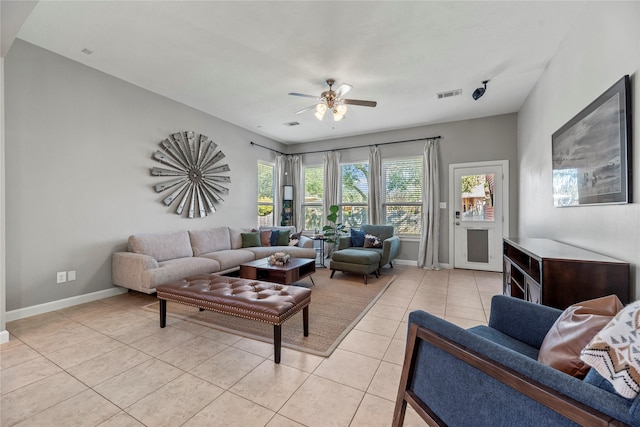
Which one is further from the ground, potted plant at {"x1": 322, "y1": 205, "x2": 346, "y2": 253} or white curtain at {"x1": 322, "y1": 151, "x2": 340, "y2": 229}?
white curtain at {"x1": 322, "y1": 151, "x2": 340, "y2": 229}

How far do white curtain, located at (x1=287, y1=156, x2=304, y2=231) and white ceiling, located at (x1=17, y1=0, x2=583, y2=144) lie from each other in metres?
2.49

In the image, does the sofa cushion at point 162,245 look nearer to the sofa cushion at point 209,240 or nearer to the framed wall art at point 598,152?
the sofa cushion at point 209,240

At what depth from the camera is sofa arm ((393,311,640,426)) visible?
655mm

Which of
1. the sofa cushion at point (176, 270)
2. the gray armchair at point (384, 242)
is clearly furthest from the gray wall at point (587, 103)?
the sofa cushion at point (176, 270)

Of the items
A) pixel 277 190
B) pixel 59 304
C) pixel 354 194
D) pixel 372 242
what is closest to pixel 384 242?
pixel 372 242

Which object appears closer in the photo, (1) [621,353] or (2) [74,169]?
(1) [621,353]

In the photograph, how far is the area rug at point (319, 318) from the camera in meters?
2.32

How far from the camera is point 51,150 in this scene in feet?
9.68

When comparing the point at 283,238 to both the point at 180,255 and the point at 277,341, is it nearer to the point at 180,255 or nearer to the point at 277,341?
the point at 180,255

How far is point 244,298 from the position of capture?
214 centimetres

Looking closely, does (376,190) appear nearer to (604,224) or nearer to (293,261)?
(293,261)

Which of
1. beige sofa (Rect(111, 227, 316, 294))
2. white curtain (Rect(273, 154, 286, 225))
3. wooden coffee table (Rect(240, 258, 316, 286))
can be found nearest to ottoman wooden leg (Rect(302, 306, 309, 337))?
wooden coffee table (Rect(240, 258, 316, 286))

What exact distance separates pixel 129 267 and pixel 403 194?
4829 millimetres

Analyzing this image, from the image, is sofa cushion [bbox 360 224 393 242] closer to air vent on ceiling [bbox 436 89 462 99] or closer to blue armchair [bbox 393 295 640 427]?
air vent on ceiling [bbox 436 89 462 99]
